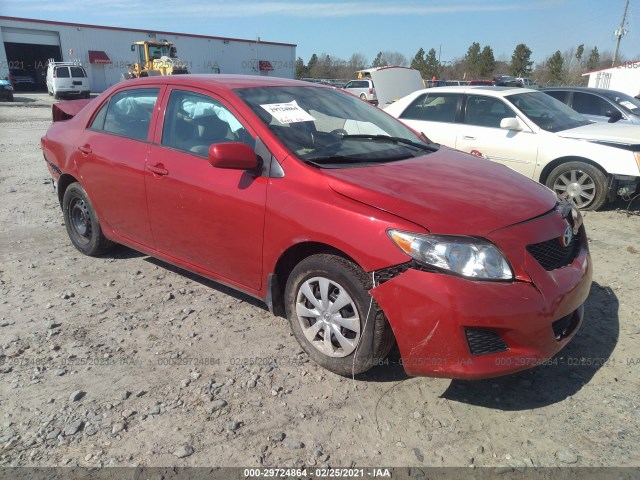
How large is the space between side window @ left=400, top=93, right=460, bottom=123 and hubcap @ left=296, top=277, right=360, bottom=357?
5.24 m

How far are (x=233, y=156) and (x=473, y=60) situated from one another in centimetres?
6004

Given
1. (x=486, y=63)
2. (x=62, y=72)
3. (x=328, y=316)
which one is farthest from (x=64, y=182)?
(x=486, y=63)

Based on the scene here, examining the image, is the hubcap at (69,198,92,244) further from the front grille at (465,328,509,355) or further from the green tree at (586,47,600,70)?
the green tree at (586,47,600,70)

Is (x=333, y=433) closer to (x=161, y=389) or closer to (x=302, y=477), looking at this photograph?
(x=302, y=477)

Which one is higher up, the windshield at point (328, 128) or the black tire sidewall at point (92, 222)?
the windshield at point (328, 128)

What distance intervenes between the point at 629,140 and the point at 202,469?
622cm

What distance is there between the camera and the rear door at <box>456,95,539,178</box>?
666 cm

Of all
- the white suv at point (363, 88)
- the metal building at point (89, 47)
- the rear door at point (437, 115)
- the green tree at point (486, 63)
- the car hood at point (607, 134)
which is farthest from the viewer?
the green tree at point (486, 63)

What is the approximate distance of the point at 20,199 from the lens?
6922 mm

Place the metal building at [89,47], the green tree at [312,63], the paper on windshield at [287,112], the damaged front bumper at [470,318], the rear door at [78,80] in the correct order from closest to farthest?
1. the damaged front bumper at [470,318]
2. the paper on windshield at [287,112]
3. the rear door at [78,80]
4. the metal building at [89,47]
5. the green tree at [312,63]

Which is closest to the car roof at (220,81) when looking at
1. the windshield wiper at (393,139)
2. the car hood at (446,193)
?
the windshield wiper at (393,139)

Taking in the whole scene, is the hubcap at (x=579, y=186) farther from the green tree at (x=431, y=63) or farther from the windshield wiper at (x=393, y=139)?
the green tree at (x=431, y=63)

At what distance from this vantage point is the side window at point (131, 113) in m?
3.91

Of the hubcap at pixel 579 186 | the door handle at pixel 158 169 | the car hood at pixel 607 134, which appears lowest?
the hubcap at pixel 579 186
